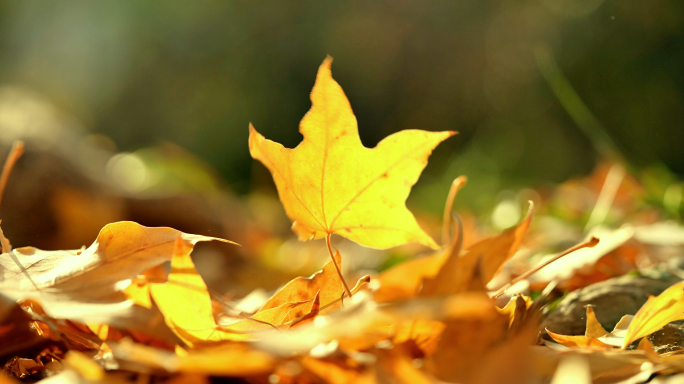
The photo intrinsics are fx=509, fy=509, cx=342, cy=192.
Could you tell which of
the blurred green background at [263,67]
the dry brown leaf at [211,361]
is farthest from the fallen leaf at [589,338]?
the blurred green background at [263,67]

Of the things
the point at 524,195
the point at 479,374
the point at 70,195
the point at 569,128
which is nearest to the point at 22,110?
the point at 70,195

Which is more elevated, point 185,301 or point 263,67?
point 185,301

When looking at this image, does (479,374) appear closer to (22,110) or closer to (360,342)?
(360,342)

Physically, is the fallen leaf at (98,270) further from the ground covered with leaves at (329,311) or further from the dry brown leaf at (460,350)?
the dry brown leaf at (460,350)

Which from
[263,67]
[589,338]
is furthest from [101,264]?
[263,67]

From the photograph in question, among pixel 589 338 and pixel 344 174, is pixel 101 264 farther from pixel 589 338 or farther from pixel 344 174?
pixel 589 338

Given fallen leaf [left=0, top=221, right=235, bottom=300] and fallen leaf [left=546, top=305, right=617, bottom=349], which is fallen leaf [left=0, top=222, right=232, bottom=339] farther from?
fallen leaf [left=546, top=305, right=617, bottom=349]

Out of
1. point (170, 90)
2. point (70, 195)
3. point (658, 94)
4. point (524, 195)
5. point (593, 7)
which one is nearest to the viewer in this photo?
point (70, 195)
